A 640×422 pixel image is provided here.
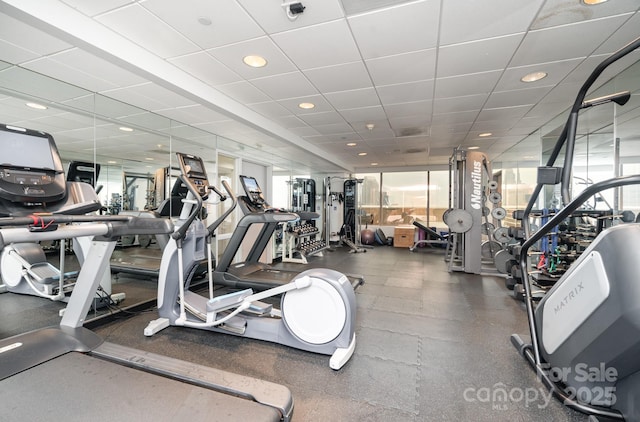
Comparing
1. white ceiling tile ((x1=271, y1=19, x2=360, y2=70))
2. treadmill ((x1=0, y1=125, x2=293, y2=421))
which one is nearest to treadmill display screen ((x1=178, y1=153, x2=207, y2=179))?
treadmill ((x1=0, y1=125, x2=293, y2=421))

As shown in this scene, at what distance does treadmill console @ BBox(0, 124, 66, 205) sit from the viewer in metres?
1.83

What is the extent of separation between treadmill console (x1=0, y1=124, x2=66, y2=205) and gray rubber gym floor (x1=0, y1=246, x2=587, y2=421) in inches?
49.4

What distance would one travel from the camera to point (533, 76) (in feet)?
10.3

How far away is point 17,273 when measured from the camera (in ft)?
11.7

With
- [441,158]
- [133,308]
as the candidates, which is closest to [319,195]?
[441,158]

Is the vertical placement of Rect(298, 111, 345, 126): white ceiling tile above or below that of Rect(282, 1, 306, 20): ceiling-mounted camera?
above

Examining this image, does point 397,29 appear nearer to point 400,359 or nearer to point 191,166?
point 191,166

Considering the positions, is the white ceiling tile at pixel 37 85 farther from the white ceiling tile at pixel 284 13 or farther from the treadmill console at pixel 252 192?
the white ceiling tile at pixel 284 13

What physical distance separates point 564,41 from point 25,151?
4.48 m

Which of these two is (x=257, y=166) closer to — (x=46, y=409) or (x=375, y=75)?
(x=375, y=75)

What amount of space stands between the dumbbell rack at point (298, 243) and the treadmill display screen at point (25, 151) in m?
4.30

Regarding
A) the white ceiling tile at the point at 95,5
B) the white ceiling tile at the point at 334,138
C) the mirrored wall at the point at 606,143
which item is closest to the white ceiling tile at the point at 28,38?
the white ceiling tile at the point at 95,5

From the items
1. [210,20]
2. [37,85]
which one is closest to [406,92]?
[210,20]

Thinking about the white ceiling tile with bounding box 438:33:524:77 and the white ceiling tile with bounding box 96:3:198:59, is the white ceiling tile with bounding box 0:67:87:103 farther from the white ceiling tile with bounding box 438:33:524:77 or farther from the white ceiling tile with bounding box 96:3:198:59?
the white ceiling tile with bounding box 438:33:524:77
